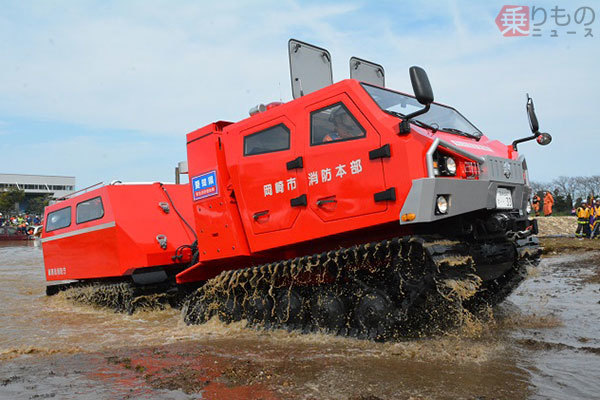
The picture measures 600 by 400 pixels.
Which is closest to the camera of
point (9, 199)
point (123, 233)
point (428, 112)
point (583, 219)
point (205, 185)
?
point (428, 112)

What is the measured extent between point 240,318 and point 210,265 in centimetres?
77

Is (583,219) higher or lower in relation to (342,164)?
lower

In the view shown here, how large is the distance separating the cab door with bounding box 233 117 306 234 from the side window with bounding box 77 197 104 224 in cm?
361

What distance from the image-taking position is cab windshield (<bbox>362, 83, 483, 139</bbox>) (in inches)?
207

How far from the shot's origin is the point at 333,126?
17.1 feet

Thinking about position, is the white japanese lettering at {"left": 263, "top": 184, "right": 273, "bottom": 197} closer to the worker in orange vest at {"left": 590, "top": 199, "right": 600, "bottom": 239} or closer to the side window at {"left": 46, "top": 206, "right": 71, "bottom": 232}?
the side window at {"left": 46, "top": 206, "right": 71, "bottom": 232}

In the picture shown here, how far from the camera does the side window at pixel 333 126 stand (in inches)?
197

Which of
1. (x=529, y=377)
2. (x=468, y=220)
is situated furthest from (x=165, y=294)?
(x=529, y=377)

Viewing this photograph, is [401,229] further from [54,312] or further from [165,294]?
[54,312]

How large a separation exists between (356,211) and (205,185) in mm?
2240

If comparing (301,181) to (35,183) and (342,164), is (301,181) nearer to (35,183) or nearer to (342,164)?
(342,164)

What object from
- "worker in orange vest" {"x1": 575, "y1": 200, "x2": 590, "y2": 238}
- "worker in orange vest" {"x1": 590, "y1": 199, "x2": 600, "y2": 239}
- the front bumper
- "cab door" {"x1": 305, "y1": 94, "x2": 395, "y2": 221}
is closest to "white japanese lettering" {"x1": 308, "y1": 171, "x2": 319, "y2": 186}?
"cab door" {"x1": 305, "y1": 94, "x2": 395, "y2": 221}

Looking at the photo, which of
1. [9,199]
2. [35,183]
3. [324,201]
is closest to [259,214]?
[324,201]

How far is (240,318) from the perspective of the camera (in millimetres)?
6285
